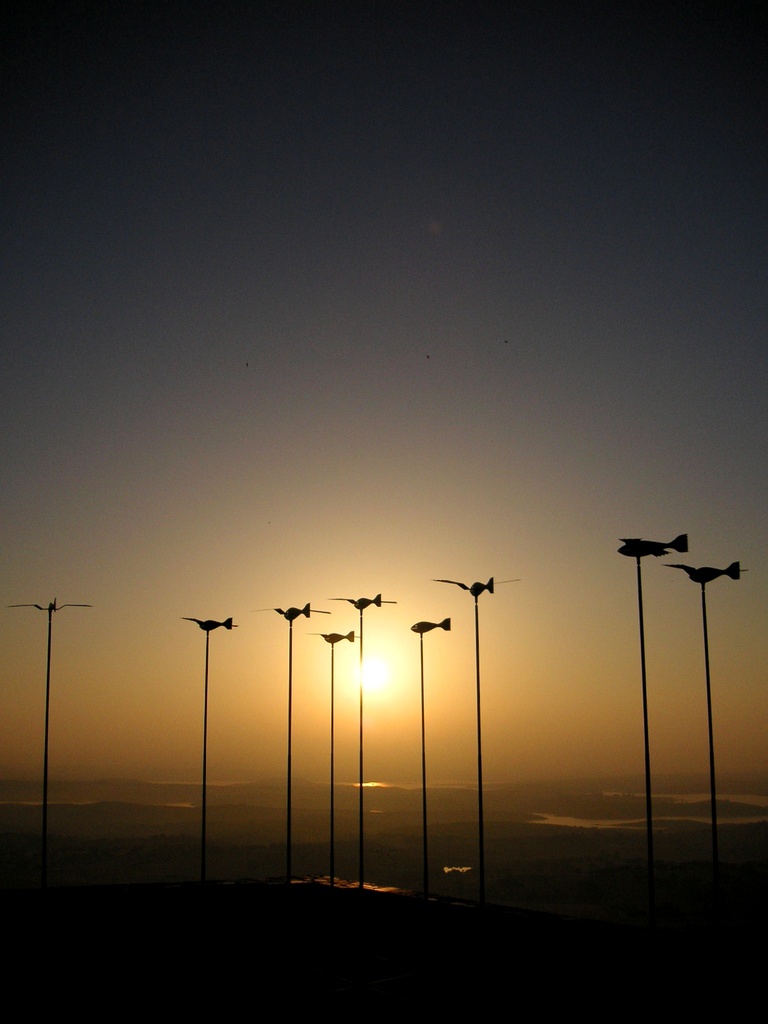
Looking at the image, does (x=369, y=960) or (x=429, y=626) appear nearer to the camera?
(x=369, y=960)

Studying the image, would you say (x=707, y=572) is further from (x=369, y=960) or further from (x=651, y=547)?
(x=369, y=960)

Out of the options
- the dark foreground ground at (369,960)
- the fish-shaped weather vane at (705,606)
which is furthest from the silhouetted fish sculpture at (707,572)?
the dark foreground ground at (369,960)

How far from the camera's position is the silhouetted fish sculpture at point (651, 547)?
55.9 metres

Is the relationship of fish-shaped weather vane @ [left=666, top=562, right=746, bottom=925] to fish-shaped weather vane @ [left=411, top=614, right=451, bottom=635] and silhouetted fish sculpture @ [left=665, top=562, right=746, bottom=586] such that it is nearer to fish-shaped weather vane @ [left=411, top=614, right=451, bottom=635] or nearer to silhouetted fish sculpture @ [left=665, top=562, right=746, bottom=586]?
silhouetted fish sculpture @ [left=665, top=562, right=746, bottom=586]

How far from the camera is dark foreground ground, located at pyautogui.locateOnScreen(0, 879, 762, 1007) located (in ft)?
122

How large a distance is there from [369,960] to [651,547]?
2676 centimetres

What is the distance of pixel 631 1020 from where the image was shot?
33.1 meters

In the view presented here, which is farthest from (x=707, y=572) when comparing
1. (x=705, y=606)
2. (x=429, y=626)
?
(x=429, y=626)

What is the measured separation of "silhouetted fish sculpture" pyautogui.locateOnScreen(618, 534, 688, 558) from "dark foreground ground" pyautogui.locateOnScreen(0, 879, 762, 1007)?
65.0ft

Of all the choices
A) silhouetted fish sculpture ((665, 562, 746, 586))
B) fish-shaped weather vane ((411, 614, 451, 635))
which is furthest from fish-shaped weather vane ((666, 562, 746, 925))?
fish-shaped weather vane ((411, 614, 451, 635))

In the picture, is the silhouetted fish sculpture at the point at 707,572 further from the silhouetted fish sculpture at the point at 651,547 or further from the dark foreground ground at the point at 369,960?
the dark foreground ground at the point at 369,960

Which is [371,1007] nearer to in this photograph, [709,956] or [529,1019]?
[529,1019]

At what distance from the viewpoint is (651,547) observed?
56094 millimetres

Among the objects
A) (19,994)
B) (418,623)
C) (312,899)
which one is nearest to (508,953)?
(19,994)
